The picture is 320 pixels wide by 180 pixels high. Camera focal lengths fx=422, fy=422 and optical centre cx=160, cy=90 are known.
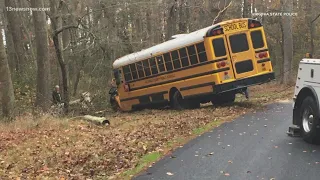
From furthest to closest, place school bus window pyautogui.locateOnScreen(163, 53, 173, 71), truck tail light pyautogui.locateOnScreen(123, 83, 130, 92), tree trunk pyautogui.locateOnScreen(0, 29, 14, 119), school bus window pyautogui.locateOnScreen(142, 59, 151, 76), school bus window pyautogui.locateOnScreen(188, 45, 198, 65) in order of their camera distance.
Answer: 1. truck tail light pyautogui.locateOnScreen(123, 83, 130, 92)
2. school bus window pyautogui.locateOnScreen(142, 59, 151, 76)
3. school bus window pyautogui.locateOnScreen(163, 53, 173, 71)
4. school bus window pyautogui.locateOnScreen(188, 45, 198, 65)
5. tree trunk pyautogui.locateOnScreen(0, 29, 14, 119)

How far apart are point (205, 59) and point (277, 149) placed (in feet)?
24.1

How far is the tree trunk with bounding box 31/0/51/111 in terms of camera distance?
16.5m

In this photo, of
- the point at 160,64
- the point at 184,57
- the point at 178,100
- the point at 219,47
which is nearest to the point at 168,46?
the point at 160,64

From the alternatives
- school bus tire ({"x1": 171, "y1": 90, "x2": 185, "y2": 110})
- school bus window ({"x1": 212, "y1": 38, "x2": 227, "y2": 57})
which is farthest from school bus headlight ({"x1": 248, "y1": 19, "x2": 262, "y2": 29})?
school bus tire ({"x1": 171, "y1": 90, "x2": 185, "y2": 110})

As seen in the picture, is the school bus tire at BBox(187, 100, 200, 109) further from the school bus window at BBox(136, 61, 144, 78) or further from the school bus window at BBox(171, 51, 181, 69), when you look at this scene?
the school bus window at BBox(136, 61, 144, 78)

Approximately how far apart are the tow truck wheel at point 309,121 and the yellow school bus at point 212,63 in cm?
618

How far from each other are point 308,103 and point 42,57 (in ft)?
36.6

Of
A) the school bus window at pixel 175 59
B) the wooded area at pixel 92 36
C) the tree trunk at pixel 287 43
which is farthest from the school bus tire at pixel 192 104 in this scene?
the tree trunk at pixel 287 43

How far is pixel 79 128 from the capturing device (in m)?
11.9

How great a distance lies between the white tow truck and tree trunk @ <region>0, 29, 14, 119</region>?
906 centimetres

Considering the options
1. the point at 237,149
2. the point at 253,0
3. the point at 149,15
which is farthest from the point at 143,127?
the point at 253,0

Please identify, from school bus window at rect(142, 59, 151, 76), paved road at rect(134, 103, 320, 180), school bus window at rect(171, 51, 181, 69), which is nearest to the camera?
paved road at rect(134, 103, 320, 180)

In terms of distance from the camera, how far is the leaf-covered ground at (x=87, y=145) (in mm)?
7309

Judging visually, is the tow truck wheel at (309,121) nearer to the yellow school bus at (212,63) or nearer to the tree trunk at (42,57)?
the yellow school bus at (212,63)
